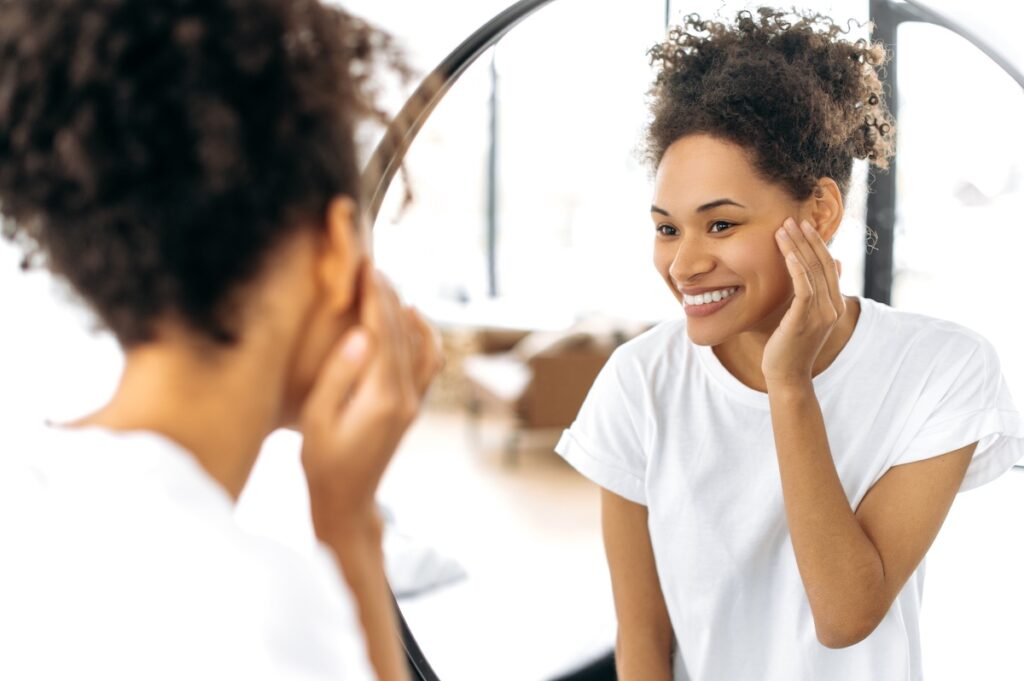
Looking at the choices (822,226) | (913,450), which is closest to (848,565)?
(913,450)

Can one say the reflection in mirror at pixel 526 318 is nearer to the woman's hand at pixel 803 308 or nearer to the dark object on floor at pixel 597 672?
the dark object on floor at pixel 597 672

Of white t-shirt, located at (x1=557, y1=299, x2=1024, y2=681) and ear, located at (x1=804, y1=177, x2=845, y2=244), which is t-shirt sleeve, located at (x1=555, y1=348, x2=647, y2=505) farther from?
ear, located at (x1=804, y1=177, x2=845, y2=244)

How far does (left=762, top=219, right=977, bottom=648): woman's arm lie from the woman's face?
0.05 metres

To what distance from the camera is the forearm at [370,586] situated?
580 millimetres

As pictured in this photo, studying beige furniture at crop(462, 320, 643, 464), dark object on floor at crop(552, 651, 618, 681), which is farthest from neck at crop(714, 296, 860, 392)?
beige furniture at crop(462, 320, 643, 464)

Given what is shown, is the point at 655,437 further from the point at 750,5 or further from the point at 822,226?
the point at 750,5

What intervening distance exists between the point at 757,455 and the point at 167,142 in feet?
2.59

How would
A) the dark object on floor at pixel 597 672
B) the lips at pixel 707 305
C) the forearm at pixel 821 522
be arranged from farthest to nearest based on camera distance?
the dark object on floor at pixel 597 672, the lips at pixel 707 305, the forearm at pixel 821 522

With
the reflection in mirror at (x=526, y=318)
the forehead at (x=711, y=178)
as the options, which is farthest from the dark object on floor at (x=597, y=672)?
the forehead at (x=711, y=178)

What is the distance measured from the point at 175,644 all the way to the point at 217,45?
0.29 meters

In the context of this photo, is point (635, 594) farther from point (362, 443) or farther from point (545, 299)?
point (545, 299)

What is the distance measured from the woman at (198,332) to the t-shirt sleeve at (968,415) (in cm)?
63

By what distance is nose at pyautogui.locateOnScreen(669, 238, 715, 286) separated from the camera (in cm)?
104

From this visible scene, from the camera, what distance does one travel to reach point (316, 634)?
1.47ft
